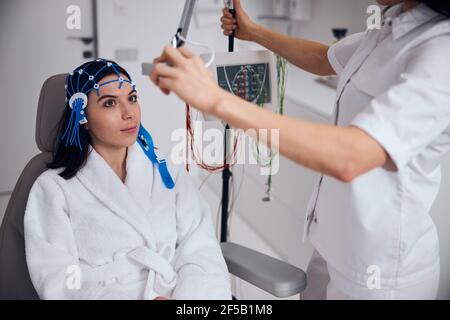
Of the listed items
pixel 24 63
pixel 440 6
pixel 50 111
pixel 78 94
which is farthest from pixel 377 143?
pixel 24 63

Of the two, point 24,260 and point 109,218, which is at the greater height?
point 109,218

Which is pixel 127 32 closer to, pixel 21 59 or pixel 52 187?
pixel 21 59

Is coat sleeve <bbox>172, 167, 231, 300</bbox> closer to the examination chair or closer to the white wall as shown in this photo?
the examination chair

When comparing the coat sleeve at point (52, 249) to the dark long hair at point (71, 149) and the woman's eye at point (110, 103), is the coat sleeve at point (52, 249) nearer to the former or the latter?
the dark long hair at point (71, 149)

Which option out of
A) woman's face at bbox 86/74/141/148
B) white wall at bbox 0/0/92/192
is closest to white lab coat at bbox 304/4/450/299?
woman's face at bbox 86/74/141/148

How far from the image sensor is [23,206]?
1.35 meters

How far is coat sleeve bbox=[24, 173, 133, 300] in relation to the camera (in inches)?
47.7

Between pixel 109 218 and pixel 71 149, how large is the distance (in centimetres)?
23

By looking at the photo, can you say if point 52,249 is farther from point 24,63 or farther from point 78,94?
point 24,63

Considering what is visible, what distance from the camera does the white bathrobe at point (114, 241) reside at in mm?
1249

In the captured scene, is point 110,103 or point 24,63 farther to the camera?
point 24,63

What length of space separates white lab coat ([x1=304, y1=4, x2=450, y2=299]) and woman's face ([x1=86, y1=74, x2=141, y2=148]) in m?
0.56

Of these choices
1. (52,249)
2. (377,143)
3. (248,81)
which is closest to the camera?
(377,143)

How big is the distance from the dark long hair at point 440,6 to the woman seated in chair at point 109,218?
80 cm
